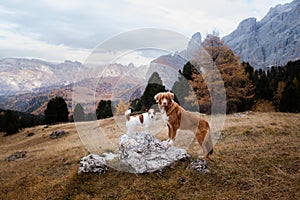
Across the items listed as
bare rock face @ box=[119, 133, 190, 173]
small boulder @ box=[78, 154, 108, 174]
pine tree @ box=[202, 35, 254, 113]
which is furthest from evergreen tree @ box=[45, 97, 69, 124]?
bare rock face @ box=[119, 133, 190, 173]

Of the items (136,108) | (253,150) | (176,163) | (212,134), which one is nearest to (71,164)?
(176,163)

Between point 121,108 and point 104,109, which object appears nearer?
point 121,108

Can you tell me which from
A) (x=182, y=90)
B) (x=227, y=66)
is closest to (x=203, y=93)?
(x=227, y=66)

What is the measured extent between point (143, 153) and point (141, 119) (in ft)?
7.46

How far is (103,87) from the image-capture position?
311 inches

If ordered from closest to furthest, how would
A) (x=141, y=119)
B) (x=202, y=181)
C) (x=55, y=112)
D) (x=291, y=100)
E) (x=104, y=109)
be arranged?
1. (x=141, y=119)
2. (x=104, y=109)
3. (x=202, y=181)
4. (x=291, y=100)
5. (x=55, y=112)

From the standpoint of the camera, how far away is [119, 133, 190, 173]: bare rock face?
9.95 meters

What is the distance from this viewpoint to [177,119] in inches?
317

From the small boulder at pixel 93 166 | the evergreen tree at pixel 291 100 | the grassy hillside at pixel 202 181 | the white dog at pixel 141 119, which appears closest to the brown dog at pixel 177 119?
the white dog at pixel 141 119

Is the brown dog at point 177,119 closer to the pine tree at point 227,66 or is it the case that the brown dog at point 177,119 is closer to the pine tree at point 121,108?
the pine tree at point 121,108

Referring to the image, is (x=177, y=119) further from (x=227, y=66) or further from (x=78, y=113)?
(x=227, y=66)

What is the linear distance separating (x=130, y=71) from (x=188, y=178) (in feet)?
15.8

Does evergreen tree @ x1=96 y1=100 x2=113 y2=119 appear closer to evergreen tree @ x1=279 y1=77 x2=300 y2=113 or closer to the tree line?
the tree line

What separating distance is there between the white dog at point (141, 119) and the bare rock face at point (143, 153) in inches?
59.4
